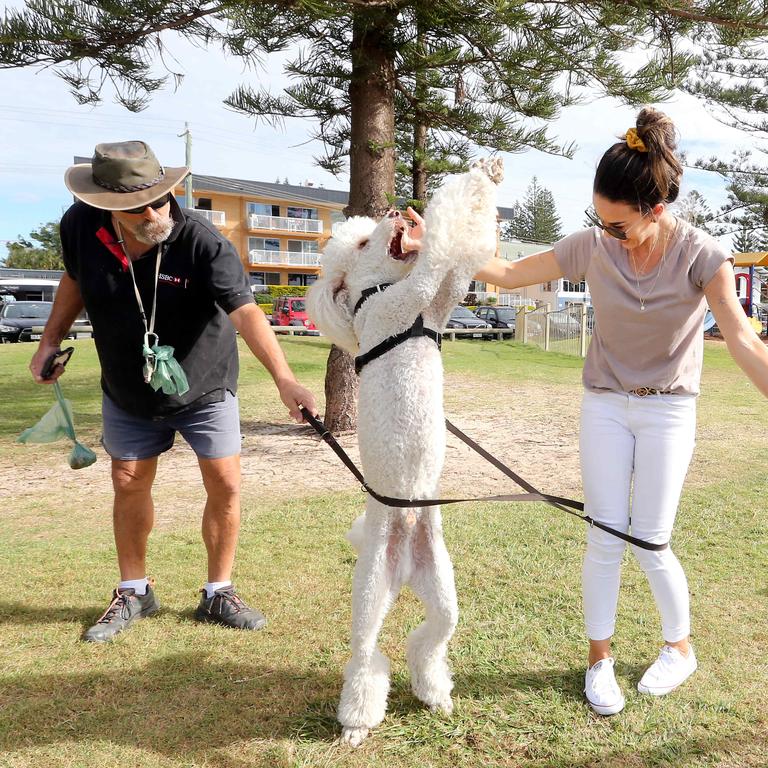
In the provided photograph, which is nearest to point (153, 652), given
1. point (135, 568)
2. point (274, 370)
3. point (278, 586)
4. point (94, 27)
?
point (135, 568)

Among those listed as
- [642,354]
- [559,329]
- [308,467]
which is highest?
[642,354]

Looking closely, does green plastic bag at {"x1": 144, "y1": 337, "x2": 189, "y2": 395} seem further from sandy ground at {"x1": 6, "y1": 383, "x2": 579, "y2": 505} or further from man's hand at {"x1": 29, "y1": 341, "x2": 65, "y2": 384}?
sandy ground at {"x1": 6, "y1": 383, "x2": 579, "y2": 505}

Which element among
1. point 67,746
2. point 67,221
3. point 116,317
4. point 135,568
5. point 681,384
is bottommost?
point 67,746

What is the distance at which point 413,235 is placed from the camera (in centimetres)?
212

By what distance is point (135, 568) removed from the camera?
2.96 meters

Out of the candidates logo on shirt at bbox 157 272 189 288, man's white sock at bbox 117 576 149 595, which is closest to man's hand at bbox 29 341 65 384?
logo on shirt at bbox 157 272 189 288

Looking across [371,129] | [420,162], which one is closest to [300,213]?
[420,162]

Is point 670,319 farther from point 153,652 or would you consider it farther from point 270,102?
point 270,102

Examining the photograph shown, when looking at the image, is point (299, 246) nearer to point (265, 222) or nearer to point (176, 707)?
point (265, 222)

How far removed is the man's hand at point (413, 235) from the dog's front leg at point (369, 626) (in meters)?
0.79

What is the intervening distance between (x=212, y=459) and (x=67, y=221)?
1.13m

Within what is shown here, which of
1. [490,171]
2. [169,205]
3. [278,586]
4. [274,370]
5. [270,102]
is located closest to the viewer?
[490,171]

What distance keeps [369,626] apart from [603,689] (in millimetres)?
874

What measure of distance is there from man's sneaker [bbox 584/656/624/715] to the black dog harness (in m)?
1.27
